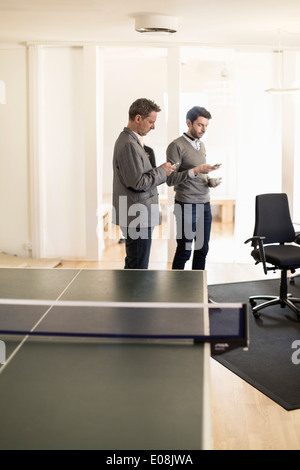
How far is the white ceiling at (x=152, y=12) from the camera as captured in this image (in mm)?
4973

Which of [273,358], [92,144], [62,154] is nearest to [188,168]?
[273,358]

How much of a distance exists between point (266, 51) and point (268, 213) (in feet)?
8.64

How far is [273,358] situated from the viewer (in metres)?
4.04

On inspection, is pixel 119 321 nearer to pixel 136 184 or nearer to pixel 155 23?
pixel 136 184

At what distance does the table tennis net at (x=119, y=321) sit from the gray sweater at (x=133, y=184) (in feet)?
4.59

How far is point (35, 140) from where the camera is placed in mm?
7172

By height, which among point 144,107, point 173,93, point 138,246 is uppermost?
point 173,93

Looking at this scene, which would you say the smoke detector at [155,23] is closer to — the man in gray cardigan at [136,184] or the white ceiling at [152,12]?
the white ceiling at [152,12]

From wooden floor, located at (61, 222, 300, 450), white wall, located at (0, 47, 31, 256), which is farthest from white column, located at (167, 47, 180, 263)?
wooden floor, located at (61, 222, 300, 450)

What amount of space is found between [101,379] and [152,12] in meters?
4.22

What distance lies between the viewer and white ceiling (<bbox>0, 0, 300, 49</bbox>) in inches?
196

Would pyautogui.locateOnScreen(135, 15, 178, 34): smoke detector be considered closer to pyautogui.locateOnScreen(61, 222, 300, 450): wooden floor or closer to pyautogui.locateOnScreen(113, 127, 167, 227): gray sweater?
pyautogui.locateOnScreen(113, 127, 167, 227): gray sweater
